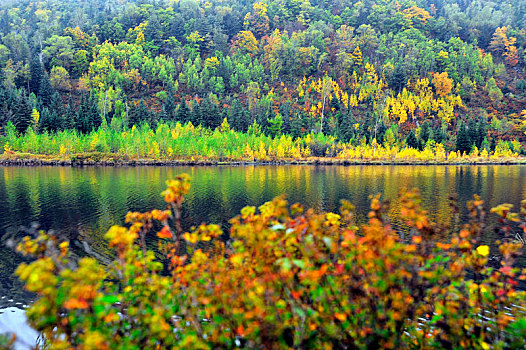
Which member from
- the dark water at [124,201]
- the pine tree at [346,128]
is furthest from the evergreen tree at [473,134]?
the dark water at [124,201]

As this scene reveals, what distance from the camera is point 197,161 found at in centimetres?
8194

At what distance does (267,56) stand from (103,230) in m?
148

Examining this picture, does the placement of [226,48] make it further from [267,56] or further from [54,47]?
[54,47]

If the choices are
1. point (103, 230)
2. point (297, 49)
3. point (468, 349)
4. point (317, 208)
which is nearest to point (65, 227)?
point (103, 230)

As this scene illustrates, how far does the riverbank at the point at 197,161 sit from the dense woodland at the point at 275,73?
974cm

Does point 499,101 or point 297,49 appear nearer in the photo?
point 499,101

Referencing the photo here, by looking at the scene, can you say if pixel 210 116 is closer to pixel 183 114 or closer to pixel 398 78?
pixel 183 114

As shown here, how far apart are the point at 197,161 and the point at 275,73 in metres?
77.6

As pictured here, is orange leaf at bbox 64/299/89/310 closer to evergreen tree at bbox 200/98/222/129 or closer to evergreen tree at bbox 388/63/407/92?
evergreen tree at bbox 200/98/222/129

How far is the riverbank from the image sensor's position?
245 ft

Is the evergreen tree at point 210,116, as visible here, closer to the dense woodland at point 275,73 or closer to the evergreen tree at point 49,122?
the dense woodland at point 275,73

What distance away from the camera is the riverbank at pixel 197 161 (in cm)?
7473

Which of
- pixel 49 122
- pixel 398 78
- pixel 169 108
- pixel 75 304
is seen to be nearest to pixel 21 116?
pixel 49 122

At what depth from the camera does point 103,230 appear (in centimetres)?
1998
